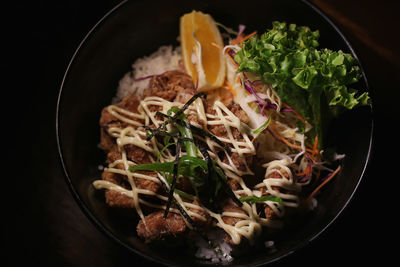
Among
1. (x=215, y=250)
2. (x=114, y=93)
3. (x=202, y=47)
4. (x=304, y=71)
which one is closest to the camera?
(x=304, y=71)

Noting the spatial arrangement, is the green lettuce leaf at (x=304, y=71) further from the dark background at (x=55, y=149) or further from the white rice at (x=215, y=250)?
the white rice at (x=215, y=250)

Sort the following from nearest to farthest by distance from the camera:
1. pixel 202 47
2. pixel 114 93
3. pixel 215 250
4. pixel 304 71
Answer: pixel 304 71
pixel 215 250
pixel 202 47
pixel 114 93

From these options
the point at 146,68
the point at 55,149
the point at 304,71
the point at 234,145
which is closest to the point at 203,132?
the point at 234,145

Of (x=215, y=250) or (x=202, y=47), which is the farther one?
(x=202, y=47)

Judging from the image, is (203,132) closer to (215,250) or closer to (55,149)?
(215,250)

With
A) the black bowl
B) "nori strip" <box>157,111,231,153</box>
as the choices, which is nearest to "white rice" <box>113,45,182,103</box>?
the black bowl

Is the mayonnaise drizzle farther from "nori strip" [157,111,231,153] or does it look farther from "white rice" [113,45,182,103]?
"white rice" [113,45,182,103]
